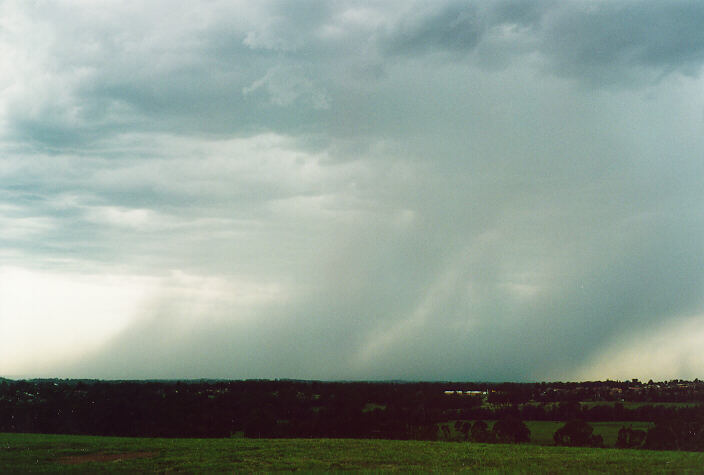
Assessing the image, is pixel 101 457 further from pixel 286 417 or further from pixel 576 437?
pixel 286 417

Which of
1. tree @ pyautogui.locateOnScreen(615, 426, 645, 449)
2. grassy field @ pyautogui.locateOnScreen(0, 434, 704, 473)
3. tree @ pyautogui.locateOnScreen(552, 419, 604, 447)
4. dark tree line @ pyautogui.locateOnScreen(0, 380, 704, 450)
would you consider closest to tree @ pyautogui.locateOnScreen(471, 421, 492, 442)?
dark tree line @ pyautogui.locateOnScreen(0, 380, 704, 450)

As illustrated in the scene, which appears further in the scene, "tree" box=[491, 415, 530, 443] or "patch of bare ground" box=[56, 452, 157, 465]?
"tree" box=[491, 415, 530, 443]

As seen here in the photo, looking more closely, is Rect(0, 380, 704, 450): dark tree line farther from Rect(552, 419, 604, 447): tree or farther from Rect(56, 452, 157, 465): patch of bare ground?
Rect(56, 452, 157, 465): patch of bare ground

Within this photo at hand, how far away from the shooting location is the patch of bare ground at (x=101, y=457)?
144ft

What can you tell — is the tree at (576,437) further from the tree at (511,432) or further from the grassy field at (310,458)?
the grassy field at (310,458)

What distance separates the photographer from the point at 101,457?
46.0m

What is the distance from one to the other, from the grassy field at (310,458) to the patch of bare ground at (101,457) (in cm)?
7

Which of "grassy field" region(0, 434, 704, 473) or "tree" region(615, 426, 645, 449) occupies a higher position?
"grassy field" region(0, 434, 704, 473)

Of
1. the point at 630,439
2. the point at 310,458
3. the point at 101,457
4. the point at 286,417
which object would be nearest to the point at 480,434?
the point at 630,439

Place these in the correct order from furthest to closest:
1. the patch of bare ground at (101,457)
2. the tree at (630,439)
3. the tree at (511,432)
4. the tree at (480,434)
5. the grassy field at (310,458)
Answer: the tree at (511,432) < the tree at (480,434) < the tree at (630,439) < the patch of bare ground at (101,457) < the grassy field at (310,458)

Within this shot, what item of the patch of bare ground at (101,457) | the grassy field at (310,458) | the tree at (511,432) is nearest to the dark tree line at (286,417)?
the tree at (511,432)

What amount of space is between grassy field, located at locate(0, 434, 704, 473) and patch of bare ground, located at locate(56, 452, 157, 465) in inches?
2.7

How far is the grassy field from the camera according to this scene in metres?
40.1

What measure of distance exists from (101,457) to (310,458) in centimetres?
1594
